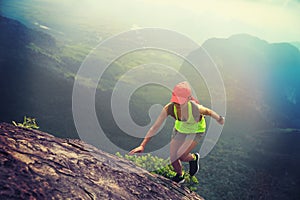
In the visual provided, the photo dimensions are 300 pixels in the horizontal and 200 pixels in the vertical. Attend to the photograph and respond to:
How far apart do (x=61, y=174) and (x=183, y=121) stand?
109 inches

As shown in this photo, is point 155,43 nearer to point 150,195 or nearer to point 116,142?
point 116,142

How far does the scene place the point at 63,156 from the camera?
4.21 m

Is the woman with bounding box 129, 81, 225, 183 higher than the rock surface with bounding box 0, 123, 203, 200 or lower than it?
higher

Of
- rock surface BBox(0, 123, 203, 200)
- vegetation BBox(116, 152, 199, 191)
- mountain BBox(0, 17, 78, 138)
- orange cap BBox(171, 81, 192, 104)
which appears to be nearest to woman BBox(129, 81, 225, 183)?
orange cap BBox(171, 81, 192, 104)

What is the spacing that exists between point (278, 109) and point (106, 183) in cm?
6160

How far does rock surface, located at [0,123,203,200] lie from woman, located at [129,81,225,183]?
837 millimetres

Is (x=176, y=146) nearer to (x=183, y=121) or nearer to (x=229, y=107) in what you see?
(x=183, y=121)

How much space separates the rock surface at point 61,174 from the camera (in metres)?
3.27

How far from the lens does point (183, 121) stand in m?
5.78

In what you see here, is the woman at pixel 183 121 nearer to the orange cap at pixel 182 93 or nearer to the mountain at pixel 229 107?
the orange cap at pixel 182 93

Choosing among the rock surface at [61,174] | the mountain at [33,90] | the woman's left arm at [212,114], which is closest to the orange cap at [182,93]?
the woman's left arm at [212,114]

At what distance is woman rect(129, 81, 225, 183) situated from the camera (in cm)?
535

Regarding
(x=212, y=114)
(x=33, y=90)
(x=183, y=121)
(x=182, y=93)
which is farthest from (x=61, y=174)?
(x=33, y=90)

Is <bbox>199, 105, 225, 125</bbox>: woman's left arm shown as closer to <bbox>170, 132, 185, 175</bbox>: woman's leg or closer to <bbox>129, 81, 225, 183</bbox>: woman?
<bbox>129, 81, 225, 183</bbox>: woman
